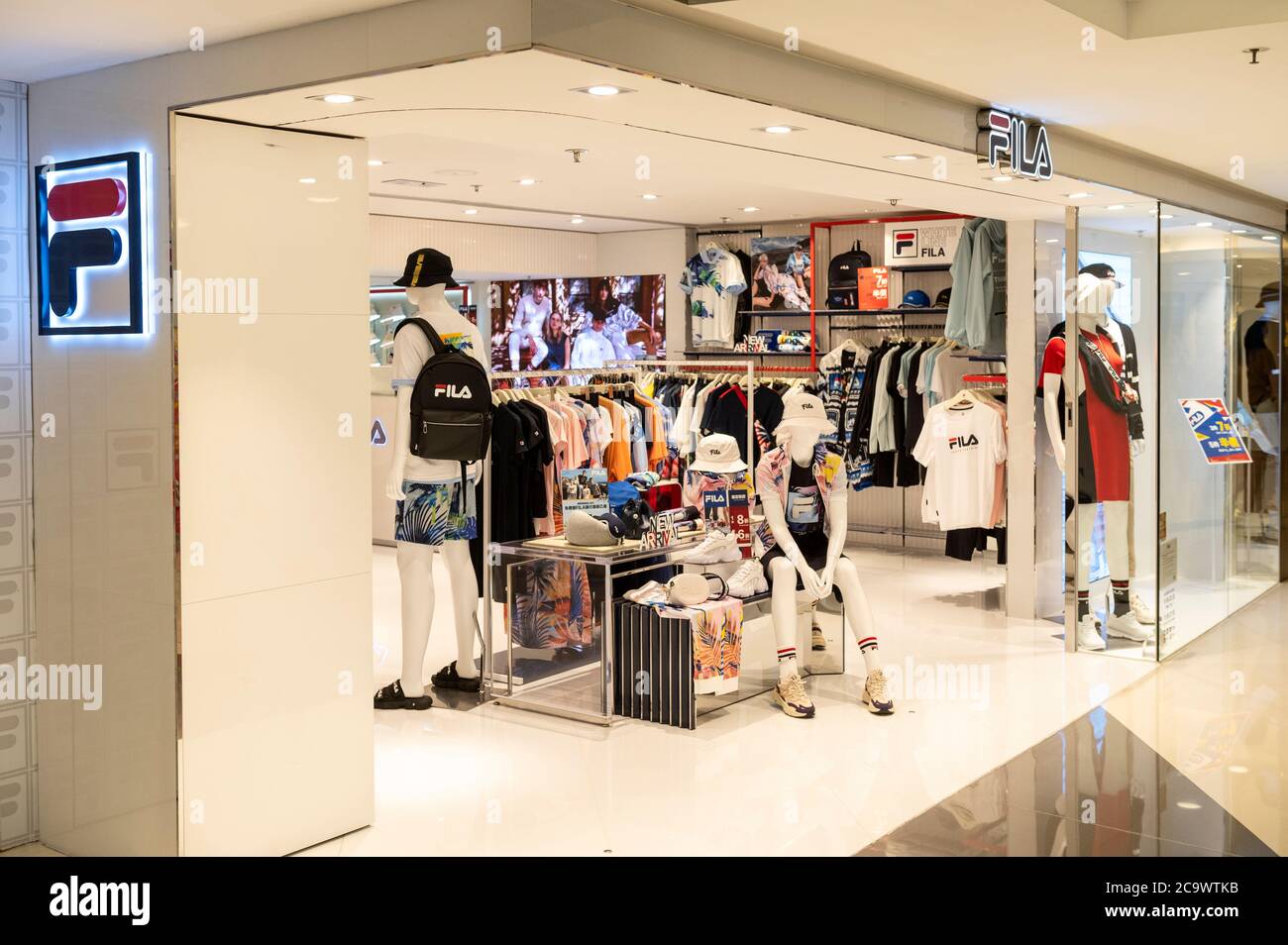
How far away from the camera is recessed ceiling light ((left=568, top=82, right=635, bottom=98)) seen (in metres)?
3.42

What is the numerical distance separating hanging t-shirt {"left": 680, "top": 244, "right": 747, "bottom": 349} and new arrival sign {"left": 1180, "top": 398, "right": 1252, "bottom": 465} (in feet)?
13.8

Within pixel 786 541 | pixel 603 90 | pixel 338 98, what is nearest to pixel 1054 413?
pixel 786 541

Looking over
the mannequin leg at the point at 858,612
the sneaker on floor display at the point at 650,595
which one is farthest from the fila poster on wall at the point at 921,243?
the sneaker on floor display at the point at 650,595

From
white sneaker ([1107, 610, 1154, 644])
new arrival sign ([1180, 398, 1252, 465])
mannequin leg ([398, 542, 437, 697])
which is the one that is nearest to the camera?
mannequin leg ([398, 542, 437, 697])

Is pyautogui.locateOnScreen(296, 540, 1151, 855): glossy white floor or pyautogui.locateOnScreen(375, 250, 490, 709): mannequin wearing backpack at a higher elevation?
pyautogui.locateOnScreen(375, 250, 490, 709): mannequin wearing backpack

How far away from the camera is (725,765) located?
4.91 meters

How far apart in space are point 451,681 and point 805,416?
2049 mm

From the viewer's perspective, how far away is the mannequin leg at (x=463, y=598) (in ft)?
19.4

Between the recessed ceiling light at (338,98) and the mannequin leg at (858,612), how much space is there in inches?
121

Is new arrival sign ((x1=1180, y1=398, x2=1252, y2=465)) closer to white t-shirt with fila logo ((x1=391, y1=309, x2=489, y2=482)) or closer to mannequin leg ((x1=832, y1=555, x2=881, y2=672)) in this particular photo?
mannequin leg ((x1=832, y1=555, x2=881, y2=672))

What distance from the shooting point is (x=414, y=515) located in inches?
219

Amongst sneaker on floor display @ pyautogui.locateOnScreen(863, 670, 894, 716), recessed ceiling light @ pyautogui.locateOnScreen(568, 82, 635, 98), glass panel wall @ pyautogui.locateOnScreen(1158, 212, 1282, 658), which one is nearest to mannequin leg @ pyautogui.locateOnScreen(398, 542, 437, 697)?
sneaker on floor display @ pyautogui.locateOnScreen(863, 670, 894, 716)

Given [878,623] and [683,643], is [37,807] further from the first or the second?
[878,623]
